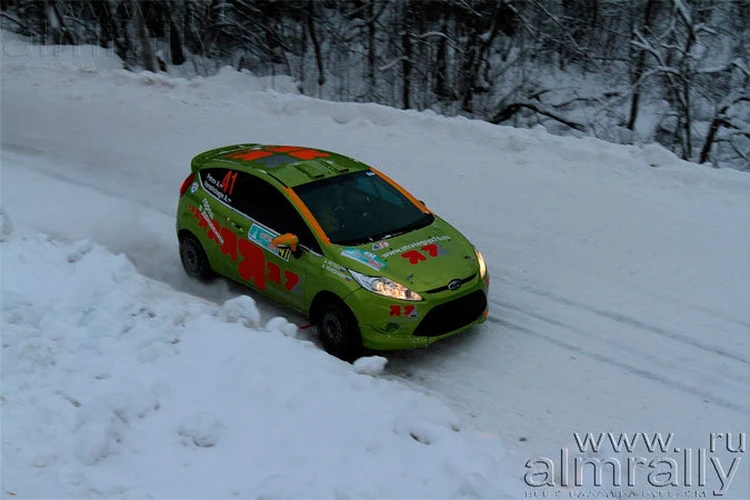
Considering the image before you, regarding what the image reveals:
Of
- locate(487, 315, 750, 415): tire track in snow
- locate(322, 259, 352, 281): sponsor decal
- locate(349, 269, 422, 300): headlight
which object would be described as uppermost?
locate(322, 259, 352, 281): sponsor decal

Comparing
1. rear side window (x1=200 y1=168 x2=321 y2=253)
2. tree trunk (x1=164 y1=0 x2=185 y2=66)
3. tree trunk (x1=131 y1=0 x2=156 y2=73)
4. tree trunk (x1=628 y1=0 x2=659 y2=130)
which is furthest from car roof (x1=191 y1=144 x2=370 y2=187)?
tree trunk (x1=164 y1=0 x2=185 y2=66)

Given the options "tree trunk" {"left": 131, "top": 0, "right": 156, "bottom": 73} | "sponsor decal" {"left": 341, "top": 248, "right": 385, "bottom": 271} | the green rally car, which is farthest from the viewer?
"tree trunk" {"left": 131, "top": 0, "right": 156, "bottom": 73}

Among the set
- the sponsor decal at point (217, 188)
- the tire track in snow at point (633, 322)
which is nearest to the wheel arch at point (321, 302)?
the sponsor decal at point (217, 188)

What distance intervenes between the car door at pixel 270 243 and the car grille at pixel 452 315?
1.21 meters

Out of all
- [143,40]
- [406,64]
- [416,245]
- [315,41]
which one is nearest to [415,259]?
[416,245]

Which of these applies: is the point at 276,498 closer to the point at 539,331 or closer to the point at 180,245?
the point at 539,331

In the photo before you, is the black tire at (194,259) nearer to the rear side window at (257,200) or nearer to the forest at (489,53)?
the rear side window at (257,200)

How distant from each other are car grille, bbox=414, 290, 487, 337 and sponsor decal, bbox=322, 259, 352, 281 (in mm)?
836

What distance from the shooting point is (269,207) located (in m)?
8.80

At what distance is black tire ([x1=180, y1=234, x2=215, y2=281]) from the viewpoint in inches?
383

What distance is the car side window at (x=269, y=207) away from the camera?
8.42 meters

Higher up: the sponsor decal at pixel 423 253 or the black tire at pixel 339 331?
the sponsor decal at pixel 423 253

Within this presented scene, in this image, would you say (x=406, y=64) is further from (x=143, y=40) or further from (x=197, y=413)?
(x=197, y=413)

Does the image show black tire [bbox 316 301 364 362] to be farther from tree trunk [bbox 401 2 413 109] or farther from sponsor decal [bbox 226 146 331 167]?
tree trunk [bbox 401 2 413 109]
